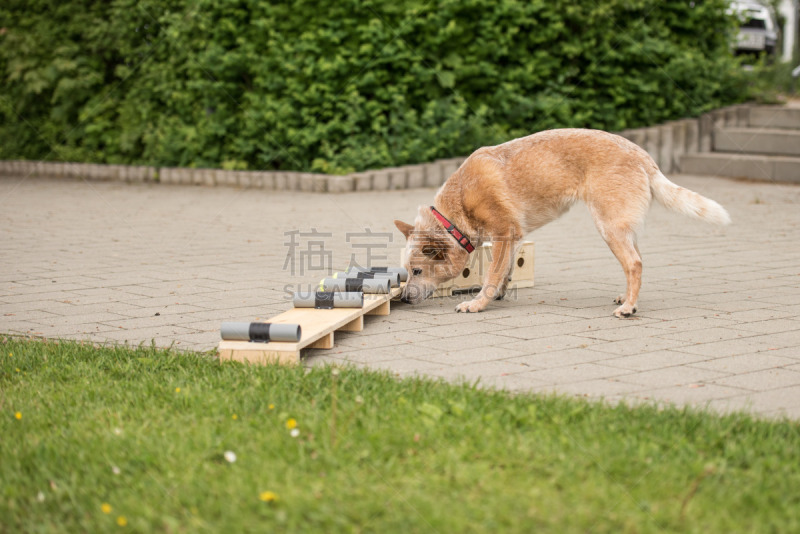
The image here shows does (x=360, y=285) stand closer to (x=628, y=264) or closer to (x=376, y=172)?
(x=628, y=264)

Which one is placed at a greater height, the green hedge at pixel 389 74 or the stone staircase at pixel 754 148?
the green hedge at pixel 389 74

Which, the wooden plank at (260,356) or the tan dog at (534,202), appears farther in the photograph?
the tan dog at (534,202)

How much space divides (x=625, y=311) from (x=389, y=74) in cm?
828

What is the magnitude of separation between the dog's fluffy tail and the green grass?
223 centimetres

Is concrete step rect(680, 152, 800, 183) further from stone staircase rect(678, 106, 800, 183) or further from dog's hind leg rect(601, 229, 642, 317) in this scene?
dog's hind leg rect(601, 229, 642, 317)

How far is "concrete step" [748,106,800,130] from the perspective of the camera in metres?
13.6

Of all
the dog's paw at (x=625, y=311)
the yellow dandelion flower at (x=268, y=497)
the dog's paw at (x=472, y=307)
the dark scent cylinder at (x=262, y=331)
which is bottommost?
the yellow dandelion flower at (x=268, y=497)

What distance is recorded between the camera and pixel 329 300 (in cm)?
515

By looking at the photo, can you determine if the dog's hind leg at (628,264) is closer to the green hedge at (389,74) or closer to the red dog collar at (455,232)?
the red dog collar at (455,232)

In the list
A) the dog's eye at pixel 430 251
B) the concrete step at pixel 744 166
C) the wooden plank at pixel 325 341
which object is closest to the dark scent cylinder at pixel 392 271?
the dog's eye at pixel 430 251

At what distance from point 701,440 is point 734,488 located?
15.7 inches

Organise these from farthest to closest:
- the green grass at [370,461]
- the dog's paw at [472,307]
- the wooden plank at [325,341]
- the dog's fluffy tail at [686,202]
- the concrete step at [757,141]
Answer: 1. the concrete step at [757,141]
2. the dog's paw at [472,307]
3. the dog's fluffy tail at [686,202]
4. the wooden plank at [325,341]
5. the green grass at [370,461]

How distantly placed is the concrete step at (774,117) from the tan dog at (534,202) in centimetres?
931

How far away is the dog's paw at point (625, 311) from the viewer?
18.0 ft
